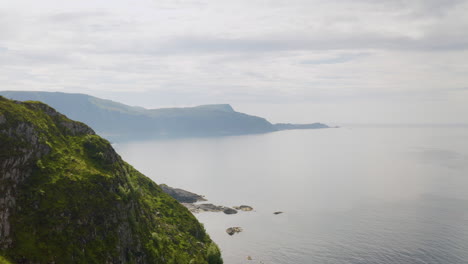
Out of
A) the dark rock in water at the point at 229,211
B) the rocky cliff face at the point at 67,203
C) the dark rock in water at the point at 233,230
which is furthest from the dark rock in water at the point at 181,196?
the rocky cliff face at the point at 67,203

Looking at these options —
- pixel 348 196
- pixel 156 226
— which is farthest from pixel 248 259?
pixel 348 196

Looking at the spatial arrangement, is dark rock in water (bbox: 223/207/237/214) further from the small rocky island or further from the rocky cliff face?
the rocky cliff face

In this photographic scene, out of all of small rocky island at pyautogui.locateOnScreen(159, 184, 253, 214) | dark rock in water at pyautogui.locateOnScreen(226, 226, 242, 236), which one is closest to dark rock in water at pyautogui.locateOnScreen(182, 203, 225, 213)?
small rocky island at pyautogui.locateOnScreen(159, 184, 253, 214)

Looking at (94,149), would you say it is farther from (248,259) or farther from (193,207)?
(193,207)

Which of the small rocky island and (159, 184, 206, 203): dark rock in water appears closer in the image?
the small rocky island

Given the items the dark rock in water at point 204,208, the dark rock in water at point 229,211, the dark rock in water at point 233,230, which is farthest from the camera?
the dark rock in water at point 204,208

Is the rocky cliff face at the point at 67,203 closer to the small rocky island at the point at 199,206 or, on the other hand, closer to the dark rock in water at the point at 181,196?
the small rocky island at the point at 199,206

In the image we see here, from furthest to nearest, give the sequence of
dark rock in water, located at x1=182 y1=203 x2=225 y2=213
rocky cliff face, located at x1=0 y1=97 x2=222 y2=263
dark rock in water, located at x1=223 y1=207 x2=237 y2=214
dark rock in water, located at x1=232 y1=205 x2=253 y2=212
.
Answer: dark rock in water, located at x1=232 y1=205 x2=253 y2=212 → dark rock in water, located at x1=182 y1=203 x2=225 y2=213 → dark rock in water, located at x1=223 y1=207 x2=237 y2=214 → rocky cliff face, located at x1=0 y1=97 x2=222 y2=263

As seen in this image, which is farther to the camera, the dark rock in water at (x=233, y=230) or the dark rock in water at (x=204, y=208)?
the dark rock in water at (x=204, y=208)
